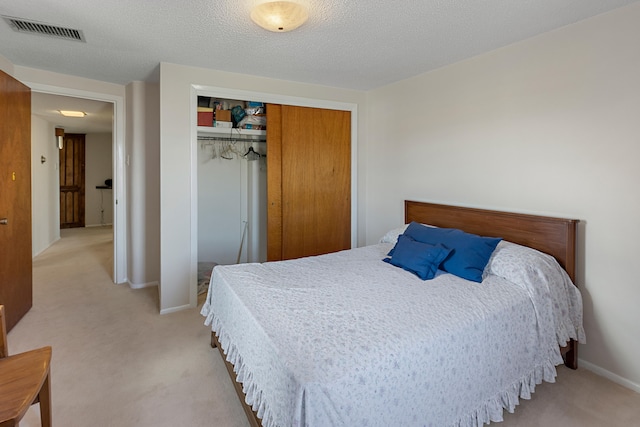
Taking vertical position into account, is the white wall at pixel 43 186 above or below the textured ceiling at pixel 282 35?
below

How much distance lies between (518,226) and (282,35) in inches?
88.1

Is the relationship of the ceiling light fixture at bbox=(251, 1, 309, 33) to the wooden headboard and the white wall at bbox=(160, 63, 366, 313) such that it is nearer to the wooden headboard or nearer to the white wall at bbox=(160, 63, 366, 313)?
the white wall at bbox=(160, 63, 366, 313)

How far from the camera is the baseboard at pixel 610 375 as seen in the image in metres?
2.07

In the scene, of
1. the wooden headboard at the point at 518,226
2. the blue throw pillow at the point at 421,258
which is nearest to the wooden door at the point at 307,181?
the wooden headboard at the point at 518,226

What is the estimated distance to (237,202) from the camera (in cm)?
449

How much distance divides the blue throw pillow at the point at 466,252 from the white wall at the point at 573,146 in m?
0.54

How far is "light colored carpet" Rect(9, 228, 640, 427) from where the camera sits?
71.1 inches

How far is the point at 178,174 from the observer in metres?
3.15

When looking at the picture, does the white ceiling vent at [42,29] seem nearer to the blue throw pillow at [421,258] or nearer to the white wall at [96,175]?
the blue throw pillow at [421,258]

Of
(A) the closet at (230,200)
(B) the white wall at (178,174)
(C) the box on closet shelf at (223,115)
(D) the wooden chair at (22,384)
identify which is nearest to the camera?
(D) the wooden chair at (22,384)

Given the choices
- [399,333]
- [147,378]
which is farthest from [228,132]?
[399,333]

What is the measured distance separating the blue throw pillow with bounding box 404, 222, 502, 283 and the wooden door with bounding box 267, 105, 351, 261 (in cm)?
164

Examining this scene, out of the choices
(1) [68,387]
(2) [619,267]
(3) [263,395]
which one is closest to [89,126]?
(1) [68,387]

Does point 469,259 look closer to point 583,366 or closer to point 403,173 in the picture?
point 583,366
